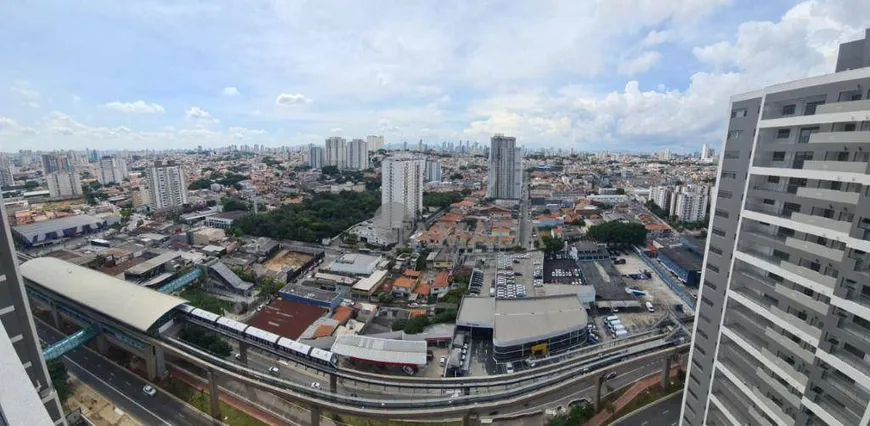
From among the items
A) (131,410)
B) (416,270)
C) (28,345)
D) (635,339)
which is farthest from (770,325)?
(416,270)

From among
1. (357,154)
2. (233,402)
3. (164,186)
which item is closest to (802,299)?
(233,402)

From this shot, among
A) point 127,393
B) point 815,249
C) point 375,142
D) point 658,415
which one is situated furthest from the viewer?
point 375,142

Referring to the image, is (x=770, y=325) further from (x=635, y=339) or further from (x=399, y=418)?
(x=635, y=339)

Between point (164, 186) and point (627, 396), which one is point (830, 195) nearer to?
point (627, 396)

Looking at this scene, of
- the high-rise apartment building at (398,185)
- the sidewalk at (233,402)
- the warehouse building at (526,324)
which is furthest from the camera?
the high-rise apartment building at (398,185)

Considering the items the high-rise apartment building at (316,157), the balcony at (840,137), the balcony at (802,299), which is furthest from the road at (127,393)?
the high-rise apartment building at (316,157)

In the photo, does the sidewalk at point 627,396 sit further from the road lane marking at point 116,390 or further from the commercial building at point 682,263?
the road lane marking at point 116,390
